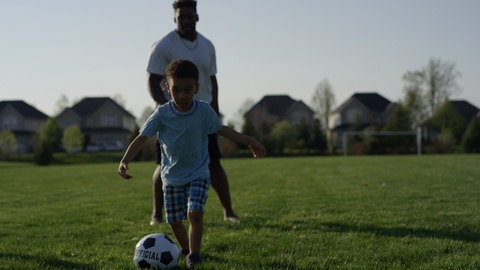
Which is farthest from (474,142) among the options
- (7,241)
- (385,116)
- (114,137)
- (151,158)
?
(7,241)

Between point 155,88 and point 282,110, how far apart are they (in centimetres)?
6869

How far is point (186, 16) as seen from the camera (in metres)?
5.59

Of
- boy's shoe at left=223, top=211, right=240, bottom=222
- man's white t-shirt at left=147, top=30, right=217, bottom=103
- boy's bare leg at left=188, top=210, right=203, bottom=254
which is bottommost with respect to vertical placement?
boy's shoe at left=223, top=211, right=240, bottom=222

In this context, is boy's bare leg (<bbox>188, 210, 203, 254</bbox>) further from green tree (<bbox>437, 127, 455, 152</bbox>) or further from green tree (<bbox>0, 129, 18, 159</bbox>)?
green tree (<bbox>0, 129, 18, 159</bbox>)

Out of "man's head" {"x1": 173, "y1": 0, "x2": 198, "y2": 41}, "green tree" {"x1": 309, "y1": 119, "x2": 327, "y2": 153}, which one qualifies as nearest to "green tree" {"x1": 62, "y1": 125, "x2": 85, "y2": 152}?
"green tree" {"x1": 309, "y1": 119, "x2": 327, "y2": 153}

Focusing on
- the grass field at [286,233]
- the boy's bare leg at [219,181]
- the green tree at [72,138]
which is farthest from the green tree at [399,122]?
the boy's bare leg at [219,181]

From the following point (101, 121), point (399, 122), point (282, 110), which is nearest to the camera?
point (399, 122)

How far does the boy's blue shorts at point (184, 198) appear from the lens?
12.5ft

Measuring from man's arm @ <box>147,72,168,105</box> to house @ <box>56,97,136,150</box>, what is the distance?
64.5m

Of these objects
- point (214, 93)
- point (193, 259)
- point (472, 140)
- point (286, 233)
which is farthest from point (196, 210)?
point (472, 140)

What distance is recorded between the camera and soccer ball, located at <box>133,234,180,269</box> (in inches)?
140

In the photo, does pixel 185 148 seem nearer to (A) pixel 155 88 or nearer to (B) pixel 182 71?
(B) pixel 182 71

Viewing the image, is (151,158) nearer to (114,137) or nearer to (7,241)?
(114,137)

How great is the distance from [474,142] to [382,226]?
5024 centimetres
